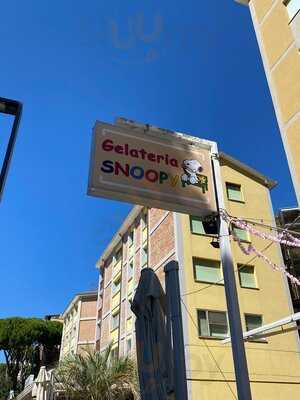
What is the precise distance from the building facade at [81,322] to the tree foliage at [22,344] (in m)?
2.94

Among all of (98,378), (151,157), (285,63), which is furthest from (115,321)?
(285,63)

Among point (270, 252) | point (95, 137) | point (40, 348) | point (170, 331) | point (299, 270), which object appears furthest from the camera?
point (40, 348)

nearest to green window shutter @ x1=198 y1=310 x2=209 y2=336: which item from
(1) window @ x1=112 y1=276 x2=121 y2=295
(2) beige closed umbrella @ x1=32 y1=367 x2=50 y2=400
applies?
(2) beige closed umbrella @ x1=32 y1=367 x2=50 y2=400

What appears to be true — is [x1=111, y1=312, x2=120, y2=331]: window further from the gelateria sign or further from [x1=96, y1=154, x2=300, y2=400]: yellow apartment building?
the gelateria sign

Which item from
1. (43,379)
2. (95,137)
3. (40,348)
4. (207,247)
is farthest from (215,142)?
(40,348)

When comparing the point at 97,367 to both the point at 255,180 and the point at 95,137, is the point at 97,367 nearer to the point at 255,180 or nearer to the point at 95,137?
the point at 255,180

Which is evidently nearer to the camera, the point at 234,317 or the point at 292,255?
the point at 234,317

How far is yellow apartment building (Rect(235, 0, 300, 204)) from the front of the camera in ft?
21.1

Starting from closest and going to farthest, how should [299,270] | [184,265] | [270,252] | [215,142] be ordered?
1. [215,142]
2. [184,265]
3. [270,252]
4. [299,270]

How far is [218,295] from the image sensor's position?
19828mm

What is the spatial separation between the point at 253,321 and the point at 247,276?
88.9 inches

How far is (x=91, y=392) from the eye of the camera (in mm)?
18125

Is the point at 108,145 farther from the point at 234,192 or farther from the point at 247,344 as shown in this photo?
the point at 234,192

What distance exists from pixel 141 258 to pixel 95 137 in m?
20.5
